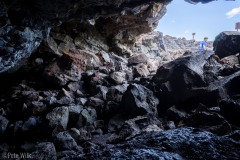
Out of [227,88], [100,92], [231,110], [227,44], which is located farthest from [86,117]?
[227,44]

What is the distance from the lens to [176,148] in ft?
12.4

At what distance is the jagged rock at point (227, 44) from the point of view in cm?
1873

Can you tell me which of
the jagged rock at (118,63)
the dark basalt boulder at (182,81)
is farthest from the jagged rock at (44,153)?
the jagged rock at (118,63)

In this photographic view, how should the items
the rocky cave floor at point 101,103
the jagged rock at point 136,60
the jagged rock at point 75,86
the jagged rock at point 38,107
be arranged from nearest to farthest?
the rocky cave floor at point 101,103 → the jagged rock at point 38,107 → the jagged rock at point 75,86 → the jagged rock at point 136,60

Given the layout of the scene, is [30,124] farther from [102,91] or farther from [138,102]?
[138,102]

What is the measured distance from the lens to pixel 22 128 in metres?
11.2

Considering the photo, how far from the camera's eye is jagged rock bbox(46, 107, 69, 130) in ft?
37.0

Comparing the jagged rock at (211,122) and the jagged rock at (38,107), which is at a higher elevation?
the jagged rock at (38,107)

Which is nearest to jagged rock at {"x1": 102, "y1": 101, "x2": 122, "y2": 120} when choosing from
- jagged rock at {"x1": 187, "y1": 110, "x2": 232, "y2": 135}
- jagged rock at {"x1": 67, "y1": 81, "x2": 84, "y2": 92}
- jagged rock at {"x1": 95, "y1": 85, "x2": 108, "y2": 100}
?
jagged rock at {"x1": 95, "y1": 85, "x2": 108, "y2": 100}

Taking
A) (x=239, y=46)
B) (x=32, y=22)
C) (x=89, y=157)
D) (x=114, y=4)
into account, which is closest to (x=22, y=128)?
(x=32, y=22)

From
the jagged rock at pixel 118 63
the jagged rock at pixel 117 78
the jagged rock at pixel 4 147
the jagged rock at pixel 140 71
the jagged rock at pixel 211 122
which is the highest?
the jagged rock at pixel 118 63

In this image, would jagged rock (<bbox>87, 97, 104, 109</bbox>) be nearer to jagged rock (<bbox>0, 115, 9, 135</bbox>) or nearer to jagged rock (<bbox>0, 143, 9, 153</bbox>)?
jagged rock (<bbox>0, 115, 9, 135</bbox>)

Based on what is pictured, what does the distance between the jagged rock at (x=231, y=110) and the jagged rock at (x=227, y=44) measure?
10.0 metres

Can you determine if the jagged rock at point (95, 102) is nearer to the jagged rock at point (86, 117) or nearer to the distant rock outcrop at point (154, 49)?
the jagged rock at point (86, 117)
